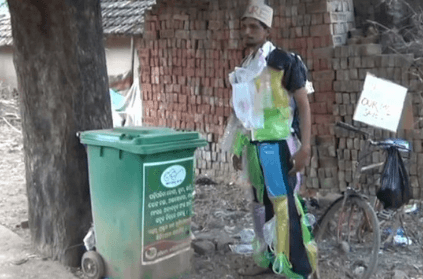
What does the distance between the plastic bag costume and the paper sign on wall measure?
1.03 meters

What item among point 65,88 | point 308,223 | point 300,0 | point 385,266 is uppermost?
point 300,0

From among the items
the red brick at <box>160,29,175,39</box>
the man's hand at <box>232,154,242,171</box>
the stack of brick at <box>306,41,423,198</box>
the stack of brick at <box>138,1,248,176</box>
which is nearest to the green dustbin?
the man's hand at <box>232,154,242,171</box>

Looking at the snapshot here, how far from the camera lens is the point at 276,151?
4711mm

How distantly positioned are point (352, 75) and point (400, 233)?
2069 millimetres

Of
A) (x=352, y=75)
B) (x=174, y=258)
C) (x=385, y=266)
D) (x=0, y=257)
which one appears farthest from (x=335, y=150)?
(x=0, y=257)

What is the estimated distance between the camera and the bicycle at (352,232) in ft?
16.4

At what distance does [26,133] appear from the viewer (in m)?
5.40

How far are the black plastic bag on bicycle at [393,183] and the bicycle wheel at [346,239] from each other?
0.57 ft

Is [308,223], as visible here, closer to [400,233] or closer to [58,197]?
[400,233]

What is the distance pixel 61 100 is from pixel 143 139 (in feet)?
3.65

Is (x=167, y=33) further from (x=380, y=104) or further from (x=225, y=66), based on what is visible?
(x=380, y=104)

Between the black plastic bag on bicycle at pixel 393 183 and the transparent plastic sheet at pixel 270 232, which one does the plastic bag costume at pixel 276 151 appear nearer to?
the transparent plastic sheet at pixel 270 232

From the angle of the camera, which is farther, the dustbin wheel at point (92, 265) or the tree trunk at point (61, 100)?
the tree trunk at point (61, 100)

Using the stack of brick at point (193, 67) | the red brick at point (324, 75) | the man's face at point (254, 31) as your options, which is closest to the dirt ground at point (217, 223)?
the stack of brick at point (193, 67)
